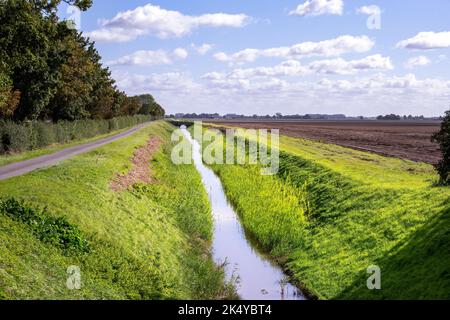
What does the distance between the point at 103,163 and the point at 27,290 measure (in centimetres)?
2206

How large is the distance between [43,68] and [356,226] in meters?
34.6

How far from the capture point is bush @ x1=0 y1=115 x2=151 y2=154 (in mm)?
42250

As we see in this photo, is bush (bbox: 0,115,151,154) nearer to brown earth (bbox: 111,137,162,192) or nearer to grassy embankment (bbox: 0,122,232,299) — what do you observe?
brown earth (bbox: 111,137,162,192)

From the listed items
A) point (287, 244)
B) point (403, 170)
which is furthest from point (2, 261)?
point (403, 170)

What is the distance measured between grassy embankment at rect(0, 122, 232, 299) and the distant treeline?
24.7 feet

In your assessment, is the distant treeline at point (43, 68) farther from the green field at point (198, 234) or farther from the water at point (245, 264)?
the water at point (245, 264)

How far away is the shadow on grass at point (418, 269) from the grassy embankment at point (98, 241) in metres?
5.50

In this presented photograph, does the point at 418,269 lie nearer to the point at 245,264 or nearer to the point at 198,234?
the point at 245,264

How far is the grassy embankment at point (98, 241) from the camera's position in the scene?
48.4ft

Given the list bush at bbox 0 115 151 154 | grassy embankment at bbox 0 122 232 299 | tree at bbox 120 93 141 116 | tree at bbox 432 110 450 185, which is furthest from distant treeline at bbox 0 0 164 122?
tree at bbox 120 93 141 116

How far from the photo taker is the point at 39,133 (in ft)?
164

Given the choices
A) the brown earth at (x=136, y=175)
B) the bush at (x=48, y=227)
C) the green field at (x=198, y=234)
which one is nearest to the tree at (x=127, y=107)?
the brown earth at (x=136, y=175)

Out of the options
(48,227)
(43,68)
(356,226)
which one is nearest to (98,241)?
(48,227)

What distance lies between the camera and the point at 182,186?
38.5 meters
